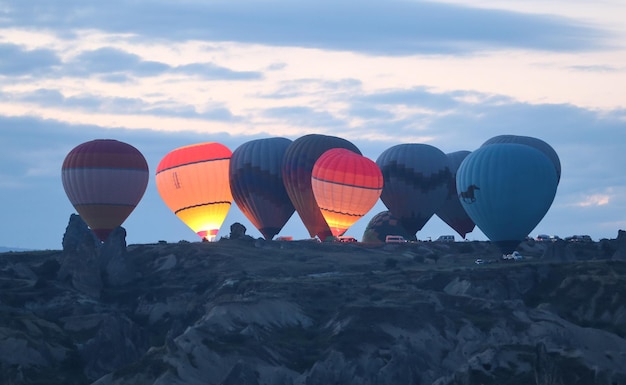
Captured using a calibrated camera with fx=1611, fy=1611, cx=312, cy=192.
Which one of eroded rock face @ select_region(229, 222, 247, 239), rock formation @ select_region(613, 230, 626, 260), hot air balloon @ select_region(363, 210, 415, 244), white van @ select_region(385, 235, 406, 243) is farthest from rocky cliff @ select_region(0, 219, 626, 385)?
hot air balloon @ select_region(363, 210, 415, 244)

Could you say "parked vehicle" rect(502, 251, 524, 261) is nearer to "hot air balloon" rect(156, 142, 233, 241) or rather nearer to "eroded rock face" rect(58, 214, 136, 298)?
"hot air balloon" rect(156, 142, 233, 241)

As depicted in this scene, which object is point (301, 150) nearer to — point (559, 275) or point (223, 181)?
point (223, 181)

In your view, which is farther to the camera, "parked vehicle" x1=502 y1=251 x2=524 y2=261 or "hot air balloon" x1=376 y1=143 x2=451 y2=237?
"hot air balloon" x1=376 y1=143 x2=451 y2=237

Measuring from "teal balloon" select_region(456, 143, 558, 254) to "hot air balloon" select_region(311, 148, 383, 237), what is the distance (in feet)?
46.3

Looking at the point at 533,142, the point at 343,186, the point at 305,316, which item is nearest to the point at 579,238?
the point at 533,142

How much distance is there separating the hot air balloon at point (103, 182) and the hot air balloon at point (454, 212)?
124 feet

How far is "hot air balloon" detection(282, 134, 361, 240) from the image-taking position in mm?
165875

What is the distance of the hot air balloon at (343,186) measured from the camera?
161m

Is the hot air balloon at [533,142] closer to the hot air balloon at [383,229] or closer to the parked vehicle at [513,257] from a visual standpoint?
the hot air balloon at [383,229]

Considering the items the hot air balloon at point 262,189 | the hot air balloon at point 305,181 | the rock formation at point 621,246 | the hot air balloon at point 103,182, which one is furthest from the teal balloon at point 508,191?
the hot air balloon at point 103,182

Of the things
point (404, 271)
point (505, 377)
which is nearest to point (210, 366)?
point (505, 377)

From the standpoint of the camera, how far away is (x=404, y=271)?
14800cm

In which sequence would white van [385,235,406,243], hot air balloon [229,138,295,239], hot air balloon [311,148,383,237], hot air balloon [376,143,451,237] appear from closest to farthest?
1. hot air balloon [311,148,383,237]
2. hot air balloon [229,138,295,239]
3. white van [385,235,406,243]
4. hot air balloon [376,143,451,237]

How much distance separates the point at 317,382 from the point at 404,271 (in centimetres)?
2921
